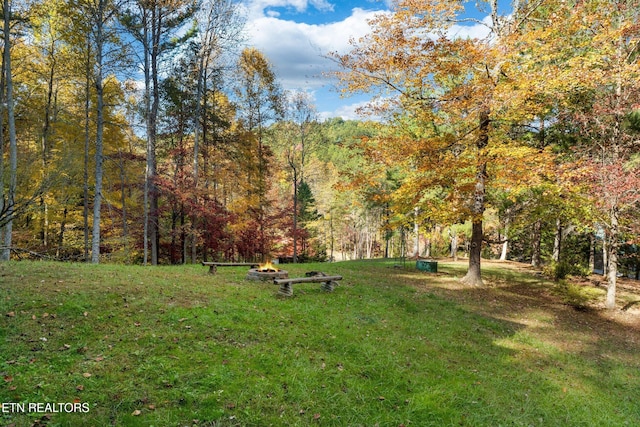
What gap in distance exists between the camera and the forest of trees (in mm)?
10359

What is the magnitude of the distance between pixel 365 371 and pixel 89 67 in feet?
49.7

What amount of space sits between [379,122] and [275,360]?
33.9 ft

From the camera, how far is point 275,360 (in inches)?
198

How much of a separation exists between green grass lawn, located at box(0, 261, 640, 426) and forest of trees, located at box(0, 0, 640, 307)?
211 cm

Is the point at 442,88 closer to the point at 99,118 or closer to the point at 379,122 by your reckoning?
the point at 379,122

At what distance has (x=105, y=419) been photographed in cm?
340

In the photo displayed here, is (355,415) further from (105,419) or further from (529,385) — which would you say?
(529,385)

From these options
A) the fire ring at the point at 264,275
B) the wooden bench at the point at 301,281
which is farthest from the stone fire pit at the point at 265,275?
the wooden bench at the point at 301,281

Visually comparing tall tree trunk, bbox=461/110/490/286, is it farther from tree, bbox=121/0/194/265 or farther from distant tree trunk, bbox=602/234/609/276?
tree, bbox=121/0/194/265

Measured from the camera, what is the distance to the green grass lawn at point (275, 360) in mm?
3842

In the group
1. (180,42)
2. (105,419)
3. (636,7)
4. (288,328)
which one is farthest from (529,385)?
(180,42)

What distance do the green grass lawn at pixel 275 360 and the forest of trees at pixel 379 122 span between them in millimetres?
2111

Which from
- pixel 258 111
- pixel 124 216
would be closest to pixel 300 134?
pixel 258 111

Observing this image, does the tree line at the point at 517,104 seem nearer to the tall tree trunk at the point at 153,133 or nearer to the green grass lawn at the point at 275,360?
the green grass lawn at the point at 275,360
